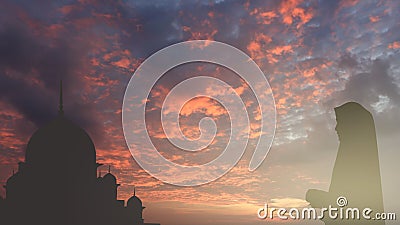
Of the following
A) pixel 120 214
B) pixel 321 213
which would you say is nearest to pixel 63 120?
pixel 120 214

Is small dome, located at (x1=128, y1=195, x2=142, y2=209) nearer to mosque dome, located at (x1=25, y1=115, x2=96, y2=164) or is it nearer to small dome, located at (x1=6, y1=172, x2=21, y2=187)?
mosque dome, located at (x1=25, y1=115, x2=96, y2=164)

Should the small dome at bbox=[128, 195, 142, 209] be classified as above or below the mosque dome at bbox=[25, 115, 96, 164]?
below

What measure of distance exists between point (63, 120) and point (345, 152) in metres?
36.3

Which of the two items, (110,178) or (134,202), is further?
(134,202)

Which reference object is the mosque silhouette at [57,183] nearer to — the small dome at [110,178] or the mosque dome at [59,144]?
the mosque dome at [59,144]

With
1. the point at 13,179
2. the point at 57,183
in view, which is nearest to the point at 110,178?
the point at 57,183

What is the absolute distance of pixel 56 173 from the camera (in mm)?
39906

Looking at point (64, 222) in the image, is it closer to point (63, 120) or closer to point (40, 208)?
point (40, 208)

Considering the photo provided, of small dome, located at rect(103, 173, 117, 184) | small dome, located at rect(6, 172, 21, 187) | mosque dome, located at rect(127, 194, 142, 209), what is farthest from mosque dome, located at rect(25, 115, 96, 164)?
mosque dome, located at rect(127, 194, 142, 209)

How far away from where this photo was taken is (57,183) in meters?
39.7

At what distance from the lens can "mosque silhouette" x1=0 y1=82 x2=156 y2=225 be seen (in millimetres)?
38594

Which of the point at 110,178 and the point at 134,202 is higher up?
the point at 110,178

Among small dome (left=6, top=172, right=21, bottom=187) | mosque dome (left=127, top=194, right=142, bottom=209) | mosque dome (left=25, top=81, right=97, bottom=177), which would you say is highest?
mosque dome (left=25, top=81, right=97, bottom=177)

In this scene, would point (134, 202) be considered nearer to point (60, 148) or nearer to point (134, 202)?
point (134, 202)
